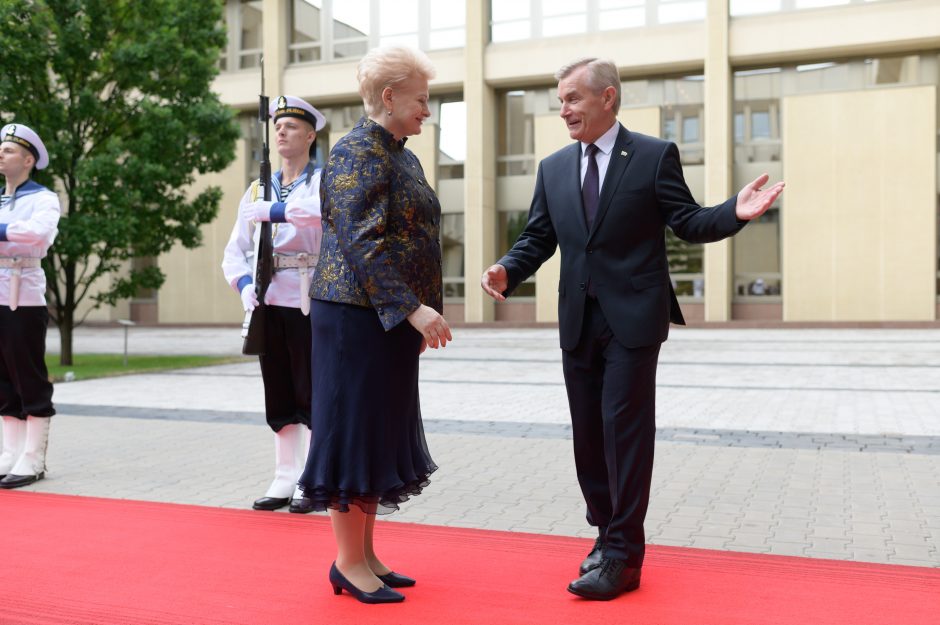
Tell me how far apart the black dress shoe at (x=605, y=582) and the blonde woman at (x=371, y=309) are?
2.38 feet

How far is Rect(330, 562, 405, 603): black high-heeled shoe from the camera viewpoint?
364 cm

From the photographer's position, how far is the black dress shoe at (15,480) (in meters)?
5.90

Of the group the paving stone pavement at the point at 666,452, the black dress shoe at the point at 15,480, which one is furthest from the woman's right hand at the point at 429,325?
the black dress shoe at the point at 15,480

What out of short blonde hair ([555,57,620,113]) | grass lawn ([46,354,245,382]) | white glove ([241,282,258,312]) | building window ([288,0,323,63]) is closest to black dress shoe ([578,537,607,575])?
short blonde hair ([555,57,620,113])

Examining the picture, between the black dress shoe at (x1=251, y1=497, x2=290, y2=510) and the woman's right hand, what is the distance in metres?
2.29

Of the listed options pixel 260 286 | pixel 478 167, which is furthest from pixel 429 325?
pixel 478 167

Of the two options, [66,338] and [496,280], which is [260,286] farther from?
[66,338]

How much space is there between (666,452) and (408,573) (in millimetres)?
3480

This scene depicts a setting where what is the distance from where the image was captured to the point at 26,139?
19.6 feet

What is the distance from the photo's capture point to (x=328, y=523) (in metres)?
4.94

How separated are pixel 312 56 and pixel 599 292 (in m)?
29.9

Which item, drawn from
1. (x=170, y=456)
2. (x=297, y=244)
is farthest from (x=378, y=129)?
(x=170, y=456)

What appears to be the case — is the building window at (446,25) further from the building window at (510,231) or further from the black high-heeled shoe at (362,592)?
the black high-heeled shoe at (362,592)

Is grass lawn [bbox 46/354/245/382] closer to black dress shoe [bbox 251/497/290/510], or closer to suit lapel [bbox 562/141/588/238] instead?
black dress shoe [bbox 251/497/290/510]
